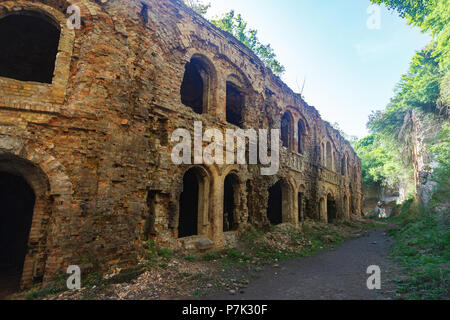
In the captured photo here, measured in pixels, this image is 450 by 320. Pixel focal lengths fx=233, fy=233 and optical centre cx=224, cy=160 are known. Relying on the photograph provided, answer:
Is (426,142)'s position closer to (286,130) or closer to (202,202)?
(286,130)

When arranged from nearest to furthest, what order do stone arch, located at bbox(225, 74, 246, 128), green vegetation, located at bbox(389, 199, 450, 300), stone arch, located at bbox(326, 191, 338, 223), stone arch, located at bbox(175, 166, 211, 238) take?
green vegetation, located at bbox(389, 199, 450, 300)
stone arch, located at bbox(175, 166, 211, 238)
stone arch, located at bbox(225, 74, 246, 128)
stone arch, located at bbox(326, 191, 338, 223)

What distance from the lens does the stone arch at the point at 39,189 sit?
185 inches

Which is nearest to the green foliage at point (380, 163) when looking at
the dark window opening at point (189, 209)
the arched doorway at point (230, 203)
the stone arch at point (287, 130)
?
the stone arch at point (287, 130)

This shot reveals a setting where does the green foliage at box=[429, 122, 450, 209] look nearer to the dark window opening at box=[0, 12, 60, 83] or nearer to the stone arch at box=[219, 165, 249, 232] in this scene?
the stone arch at box=[219, 165, 249, 232]

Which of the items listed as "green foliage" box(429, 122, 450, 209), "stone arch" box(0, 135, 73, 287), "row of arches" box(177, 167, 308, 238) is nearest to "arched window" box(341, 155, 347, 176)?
"green foliage" box(429, 122, 450, 209)

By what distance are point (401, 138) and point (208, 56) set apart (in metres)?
15.6

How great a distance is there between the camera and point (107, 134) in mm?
5633

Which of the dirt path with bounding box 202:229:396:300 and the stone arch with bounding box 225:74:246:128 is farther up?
the stone arch with bounding box 225:74:246:128

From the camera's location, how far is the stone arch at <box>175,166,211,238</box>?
798 cm

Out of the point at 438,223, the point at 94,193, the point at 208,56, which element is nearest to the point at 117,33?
the point at 208,56

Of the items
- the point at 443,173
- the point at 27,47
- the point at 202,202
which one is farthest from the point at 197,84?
the point at 443,173

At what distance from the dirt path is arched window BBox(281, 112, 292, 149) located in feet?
22.3
